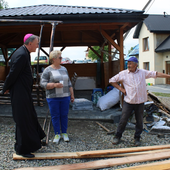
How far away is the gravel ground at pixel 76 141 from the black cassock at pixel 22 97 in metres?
0.28

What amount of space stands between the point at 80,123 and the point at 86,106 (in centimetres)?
105

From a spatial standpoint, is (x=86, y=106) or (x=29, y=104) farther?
(x=86, y=106)

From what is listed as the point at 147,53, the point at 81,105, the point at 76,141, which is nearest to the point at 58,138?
the point at 76,141

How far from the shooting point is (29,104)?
313 cm

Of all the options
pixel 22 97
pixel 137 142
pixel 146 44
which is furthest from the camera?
pixel 146 44

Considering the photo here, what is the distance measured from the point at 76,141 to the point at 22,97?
1588 millimetres

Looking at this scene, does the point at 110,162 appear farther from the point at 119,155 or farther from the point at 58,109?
the point at 58,109

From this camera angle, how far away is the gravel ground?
3.13m

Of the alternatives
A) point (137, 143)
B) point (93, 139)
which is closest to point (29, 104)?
point (93, 139)

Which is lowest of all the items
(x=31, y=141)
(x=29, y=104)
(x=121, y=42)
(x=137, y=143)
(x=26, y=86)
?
(x=137, y=143)

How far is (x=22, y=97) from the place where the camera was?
9.98ft

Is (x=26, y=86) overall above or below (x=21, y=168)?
above

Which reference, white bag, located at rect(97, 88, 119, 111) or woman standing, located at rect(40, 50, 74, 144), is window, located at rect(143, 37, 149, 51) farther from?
woman standing, located at rect(40, 50, 74, 144)

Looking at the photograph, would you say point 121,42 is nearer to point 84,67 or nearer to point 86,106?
point 86,106
